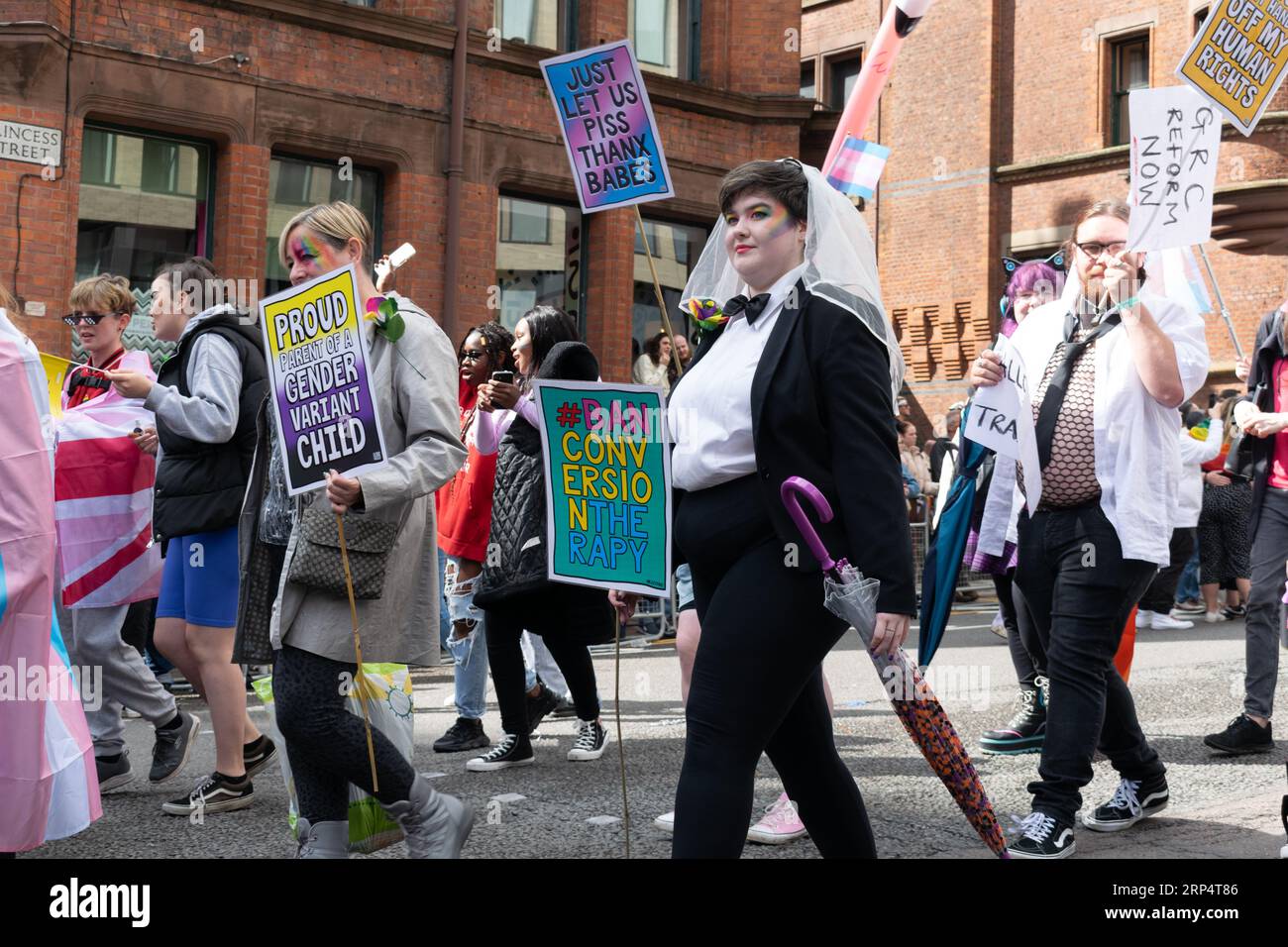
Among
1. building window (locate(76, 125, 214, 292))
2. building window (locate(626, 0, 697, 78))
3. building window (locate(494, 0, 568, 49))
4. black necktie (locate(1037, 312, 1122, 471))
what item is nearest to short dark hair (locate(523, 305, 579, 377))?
black necktie (locate(1037, 312, 1122, 471))

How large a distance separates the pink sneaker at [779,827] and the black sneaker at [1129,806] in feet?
3.57

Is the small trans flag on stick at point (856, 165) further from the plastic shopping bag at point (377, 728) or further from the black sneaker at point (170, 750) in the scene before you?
the plastic shopping bag at point (377, 728)

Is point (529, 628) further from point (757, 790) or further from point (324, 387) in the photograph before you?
point (324, 387)

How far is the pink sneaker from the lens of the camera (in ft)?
18.1

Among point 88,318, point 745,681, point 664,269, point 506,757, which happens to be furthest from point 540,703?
point 664,269

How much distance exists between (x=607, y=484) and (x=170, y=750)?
3.24m

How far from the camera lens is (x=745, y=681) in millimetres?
3637

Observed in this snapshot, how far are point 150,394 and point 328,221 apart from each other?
1.69 metres

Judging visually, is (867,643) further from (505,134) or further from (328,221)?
(505,134)

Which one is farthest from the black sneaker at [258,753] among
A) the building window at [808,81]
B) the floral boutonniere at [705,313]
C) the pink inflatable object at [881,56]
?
the building window at [808,81]

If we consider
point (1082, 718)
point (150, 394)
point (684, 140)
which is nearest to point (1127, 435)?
point (1082, 718)

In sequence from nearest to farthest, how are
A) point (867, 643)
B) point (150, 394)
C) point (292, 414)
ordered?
1. point (867, 643)
2. point (292, 414)
3. point (150, 394)

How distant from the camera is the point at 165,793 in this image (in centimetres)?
654

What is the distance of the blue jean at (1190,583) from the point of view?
16094 millimetres
